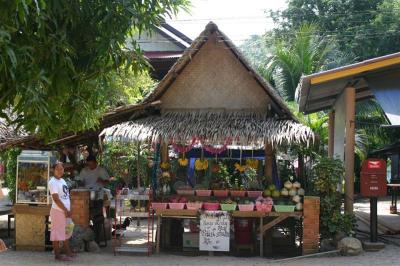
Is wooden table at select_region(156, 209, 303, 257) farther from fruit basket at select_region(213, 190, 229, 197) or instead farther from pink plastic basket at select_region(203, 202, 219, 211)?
fruit basket at select_region(213, 190, 229, 197)

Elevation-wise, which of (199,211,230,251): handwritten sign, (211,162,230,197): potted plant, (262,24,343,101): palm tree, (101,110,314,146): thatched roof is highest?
(262,24,343,101): palm tree

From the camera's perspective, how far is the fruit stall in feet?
34.5

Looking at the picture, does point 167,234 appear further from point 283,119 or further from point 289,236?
point 283,119

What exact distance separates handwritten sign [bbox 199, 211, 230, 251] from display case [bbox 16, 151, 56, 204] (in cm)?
325

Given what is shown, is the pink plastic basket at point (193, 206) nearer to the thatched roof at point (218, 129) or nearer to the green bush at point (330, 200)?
the thatched roof at point (218, 129)

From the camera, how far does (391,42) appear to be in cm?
2780

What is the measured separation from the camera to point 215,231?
1045cm

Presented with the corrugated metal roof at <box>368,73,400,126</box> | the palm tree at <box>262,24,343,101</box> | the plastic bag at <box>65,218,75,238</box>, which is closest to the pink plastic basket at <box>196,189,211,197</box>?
the plastic bag at <box>65,218,75,238</box>

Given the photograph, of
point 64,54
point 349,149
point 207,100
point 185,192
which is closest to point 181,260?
point 185,192

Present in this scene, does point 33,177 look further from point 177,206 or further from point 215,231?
point 215,231

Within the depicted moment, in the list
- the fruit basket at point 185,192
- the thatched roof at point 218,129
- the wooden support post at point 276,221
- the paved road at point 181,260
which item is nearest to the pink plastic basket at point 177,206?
the fruit basket at point 185,192

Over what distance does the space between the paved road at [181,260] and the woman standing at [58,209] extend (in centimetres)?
39

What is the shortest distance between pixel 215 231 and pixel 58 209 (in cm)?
290

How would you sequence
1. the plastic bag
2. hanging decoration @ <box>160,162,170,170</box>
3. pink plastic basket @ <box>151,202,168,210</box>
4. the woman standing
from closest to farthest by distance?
the woman standing → the plastic bag → pink plastic basket @ <box>151,202,168,210</box> → hanging decoration @ <box>160,162,170,170</box>
